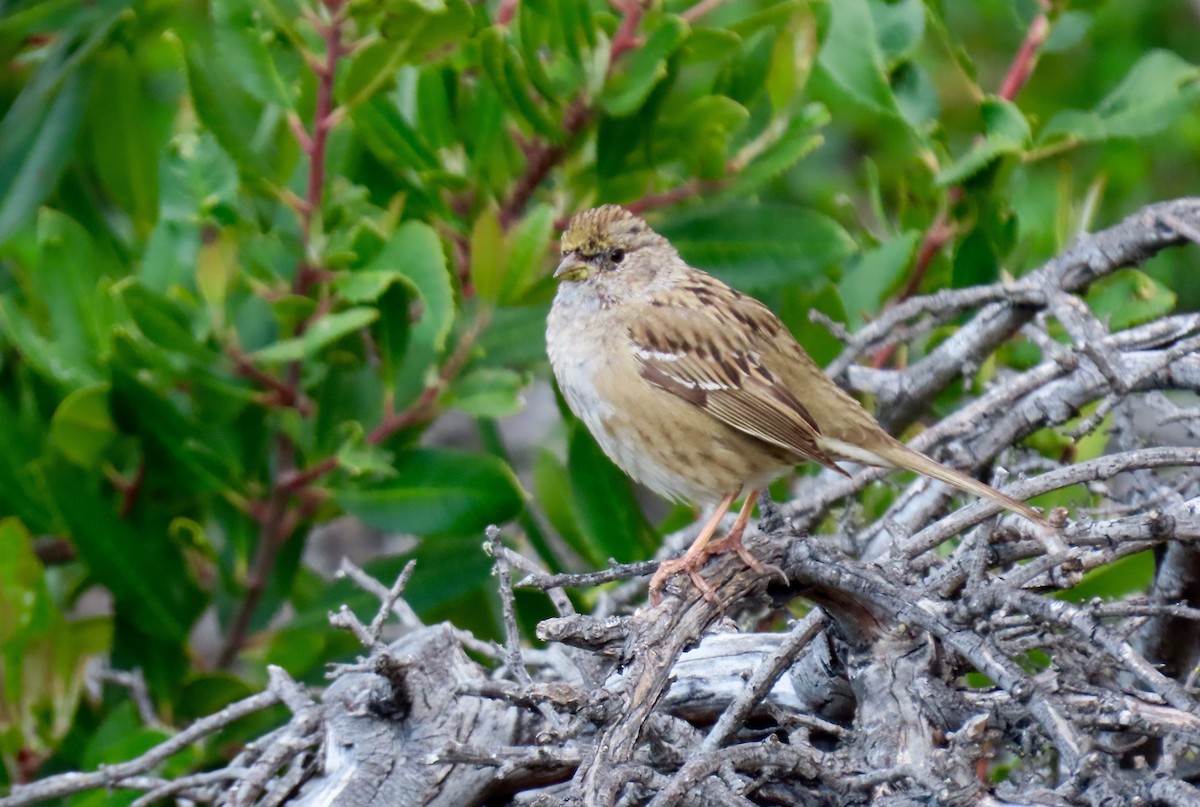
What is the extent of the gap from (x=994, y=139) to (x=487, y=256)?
1.47 meters

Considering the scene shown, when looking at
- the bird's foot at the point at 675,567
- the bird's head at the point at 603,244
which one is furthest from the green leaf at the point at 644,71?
the bird's foot at the point at 675,567

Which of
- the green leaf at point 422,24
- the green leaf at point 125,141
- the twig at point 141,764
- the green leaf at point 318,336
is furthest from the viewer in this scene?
the green leaf at point 125,141

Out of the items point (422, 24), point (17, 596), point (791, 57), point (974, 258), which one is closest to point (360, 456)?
point (17, 596)

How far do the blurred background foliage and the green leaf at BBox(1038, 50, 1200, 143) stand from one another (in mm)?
14

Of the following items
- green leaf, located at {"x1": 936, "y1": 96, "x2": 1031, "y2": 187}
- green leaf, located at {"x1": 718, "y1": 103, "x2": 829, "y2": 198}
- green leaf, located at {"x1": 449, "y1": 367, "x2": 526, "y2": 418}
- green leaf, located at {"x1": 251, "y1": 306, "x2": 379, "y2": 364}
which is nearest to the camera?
green leaf, located at {"x1": 251, "y1": 306, "x2": 379, "y2": 364}

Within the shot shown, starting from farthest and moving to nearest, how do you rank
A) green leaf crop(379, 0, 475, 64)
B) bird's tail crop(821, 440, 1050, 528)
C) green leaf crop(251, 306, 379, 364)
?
green leaf crop(251, 306, 379, 364) < green leaf crop(379, 0, 475, 64) < bird's tail crop(821, 440, 1050, 528)

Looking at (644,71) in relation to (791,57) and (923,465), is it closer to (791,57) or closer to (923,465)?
(791,57)

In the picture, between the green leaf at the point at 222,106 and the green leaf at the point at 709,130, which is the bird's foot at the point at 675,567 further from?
the green leaf at the point at 222,106

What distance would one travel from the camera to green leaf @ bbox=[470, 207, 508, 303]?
3736mm

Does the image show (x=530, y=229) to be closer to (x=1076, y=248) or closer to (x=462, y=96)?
(x=462, y=96)

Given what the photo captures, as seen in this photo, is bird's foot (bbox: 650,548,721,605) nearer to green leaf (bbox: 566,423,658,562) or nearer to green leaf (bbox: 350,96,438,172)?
green leaf (bbox: 566,423,658,562)

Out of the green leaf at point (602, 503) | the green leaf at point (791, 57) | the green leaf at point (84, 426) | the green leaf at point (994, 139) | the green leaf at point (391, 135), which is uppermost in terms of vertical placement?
the green leaf at point (791, 57)

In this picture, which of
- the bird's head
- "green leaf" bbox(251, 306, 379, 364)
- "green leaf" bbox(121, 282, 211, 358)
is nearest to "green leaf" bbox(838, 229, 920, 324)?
the bird's head

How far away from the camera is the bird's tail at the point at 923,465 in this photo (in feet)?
8.67
